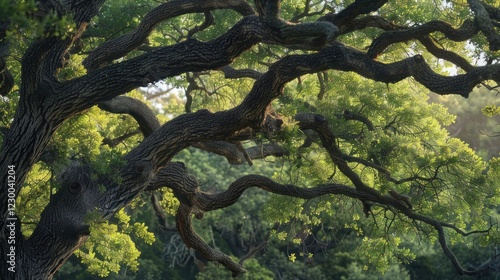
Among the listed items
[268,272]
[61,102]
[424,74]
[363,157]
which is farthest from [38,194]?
[268,272]

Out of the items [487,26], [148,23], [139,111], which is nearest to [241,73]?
[139,111]

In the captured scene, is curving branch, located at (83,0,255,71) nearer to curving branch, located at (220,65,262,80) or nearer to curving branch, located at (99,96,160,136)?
curving branch, located at (99,96,160,136)

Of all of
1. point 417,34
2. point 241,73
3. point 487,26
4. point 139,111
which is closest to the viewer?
point 487,26

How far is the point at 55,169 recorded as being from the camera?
353 inches

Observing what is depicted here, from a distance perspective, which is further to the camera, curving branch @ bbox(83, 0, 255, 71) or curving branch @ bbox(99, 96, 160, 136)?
curving branch @ bbox(99, 96, 160, 136)

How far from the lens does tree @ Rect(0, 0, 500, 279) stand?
8.20 meters

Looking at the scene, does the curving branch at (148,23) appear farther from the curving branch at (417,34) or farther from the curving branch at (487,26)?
the curving branch at (487,26)

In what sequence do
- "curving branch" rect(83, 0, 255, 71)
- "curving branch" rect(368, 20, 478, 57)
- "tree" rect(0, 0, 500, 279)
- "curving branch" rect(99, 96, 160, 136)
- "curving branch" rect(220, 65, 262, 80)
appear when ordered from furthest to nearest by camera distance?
1. "curving branch" rect(220, 65, 262, 80)
2. "curving branch" rect(99, 96, 160, 136)
3. "curving branch" rect(83, 0, 255, 71)
4. "curving branch" rect(368, 20, 478, 57)
5. "tree" rect(0, 0, 500, 279)

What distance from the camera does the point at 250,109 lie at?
8.86m

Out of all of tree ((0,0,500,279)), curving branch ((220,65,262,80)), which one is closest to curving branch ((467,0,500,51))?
tree ((0,0,500,279))

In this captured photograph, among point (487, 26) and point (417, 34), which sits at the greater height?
point (417, 34)

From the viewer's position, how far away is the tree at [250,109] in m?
8.20

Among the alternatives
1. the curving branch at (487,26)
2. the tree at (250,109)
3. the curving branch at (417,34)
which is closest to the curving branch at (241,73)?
Answer: the tree at (250,109)

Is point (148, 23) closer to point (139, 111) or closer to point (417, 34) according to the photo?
point (139, 111)
